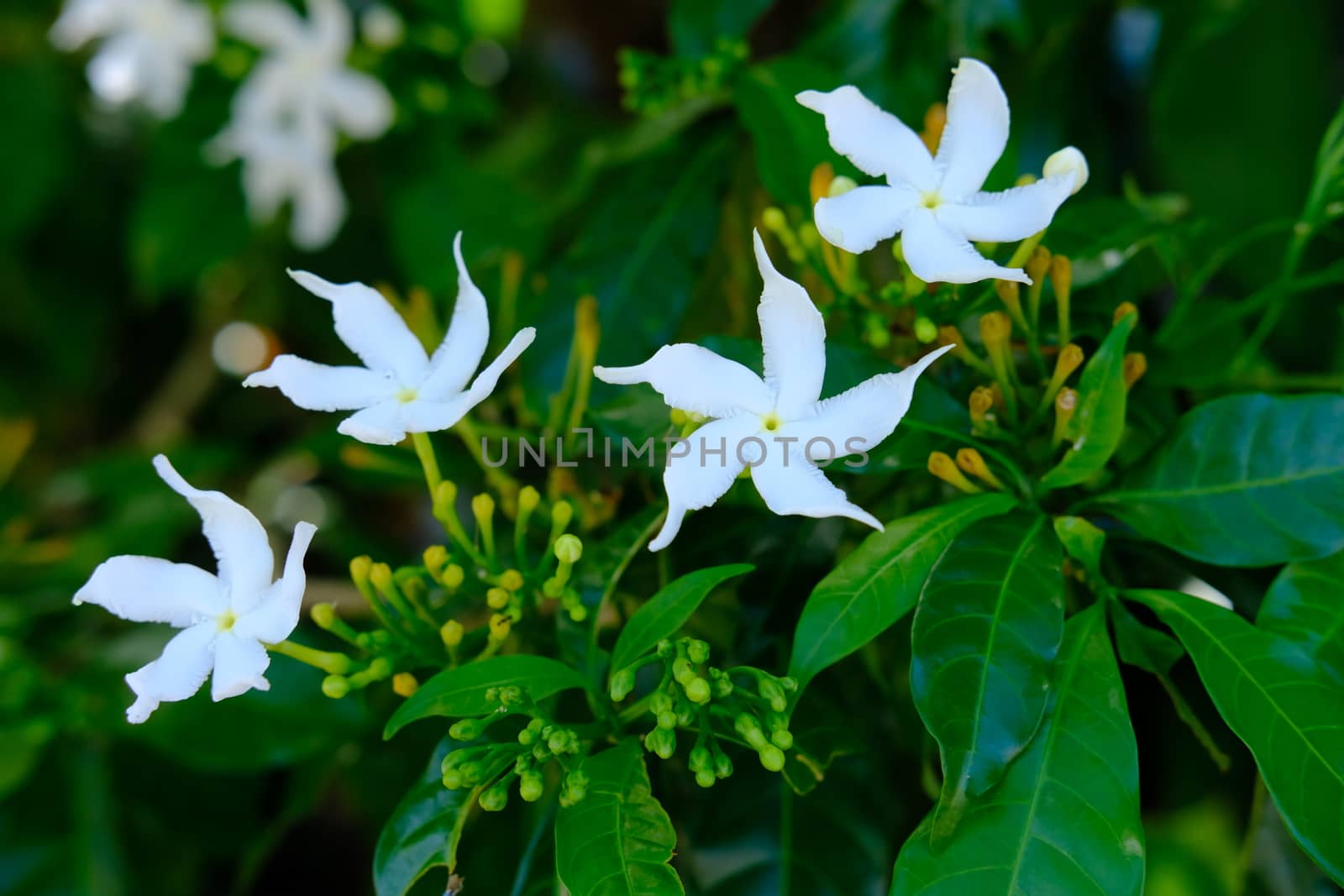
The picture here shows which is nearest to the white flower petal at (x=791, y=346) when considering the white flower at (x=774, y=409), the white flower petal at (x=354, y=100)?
the white flower at (x=774, y=409)

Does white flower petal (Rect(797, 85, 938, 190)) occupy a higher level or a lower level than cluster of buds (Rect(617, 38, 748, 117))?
higher

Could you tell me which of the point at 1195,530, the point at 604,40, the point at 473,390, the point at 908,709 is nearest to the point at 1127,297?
the point at 1195,530

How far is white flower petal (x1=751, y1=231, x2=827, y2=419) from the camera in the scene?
528 millimetres

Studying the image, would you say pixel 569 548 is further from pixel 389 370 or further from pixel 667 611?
pixel 389 370

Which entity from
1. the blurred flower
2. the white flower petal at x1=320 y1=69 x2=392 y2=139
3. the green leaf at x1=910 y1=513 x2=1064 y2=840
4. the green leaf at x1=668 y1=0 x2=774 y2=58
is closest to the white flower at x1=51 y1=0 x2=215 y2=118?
the blurred flower

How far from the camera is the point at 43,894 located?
3.39 feet

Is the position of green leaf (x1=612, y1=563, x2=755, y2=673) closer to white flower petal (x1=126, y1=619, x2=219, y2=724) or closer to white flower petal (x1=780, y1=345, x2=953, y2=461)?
white flower petal (x1=780, y1=345, x2=953, y2=461)

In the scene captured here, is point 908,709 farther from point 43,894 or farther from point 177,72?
point 177,72

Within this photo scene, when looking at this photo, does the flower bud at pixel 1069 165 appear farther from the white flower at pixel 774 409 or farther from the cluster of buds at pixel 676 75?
the cluster of buds at pixel 676 75

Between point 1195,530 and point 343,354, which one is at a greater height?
point 1195,530

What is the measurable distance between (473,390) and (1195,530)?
1.33ft

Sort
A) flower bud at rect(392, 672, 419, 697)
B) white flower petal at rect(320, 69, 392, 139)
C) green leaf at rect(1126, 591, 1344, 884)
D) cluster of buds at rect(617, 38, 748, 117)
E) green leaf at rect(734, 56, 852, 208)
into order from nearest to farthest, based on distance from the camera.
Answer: green leaf at rect(1126, 591, 1344, 884)
flower bud at rect(392, 672, 419, 697)
green leaf at rect(734, 56, 852, 208)
cluster of buds at rect(617, 38, 748, 117)
white flower petal at rect(320, 69, 392, 139)

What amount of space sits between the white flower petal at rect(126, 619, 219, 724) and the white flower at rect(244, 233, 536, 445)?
0.14m

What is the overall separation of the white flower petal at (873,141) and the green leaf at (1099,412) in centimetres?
14
